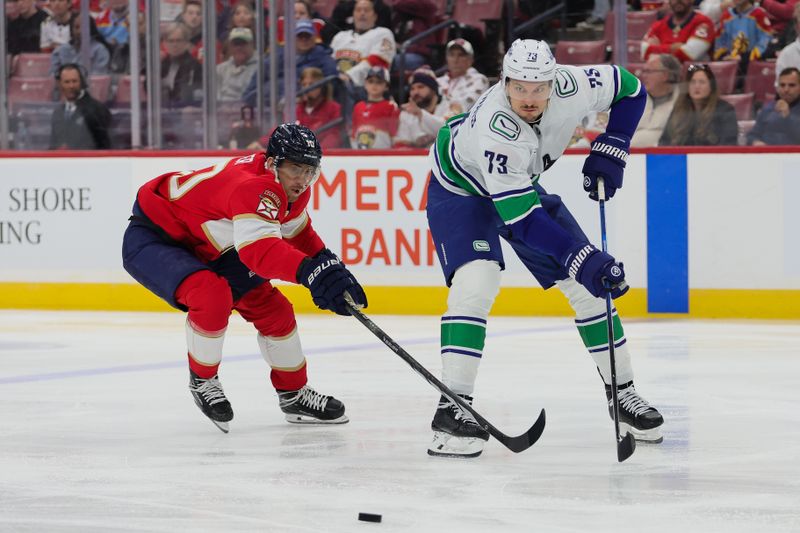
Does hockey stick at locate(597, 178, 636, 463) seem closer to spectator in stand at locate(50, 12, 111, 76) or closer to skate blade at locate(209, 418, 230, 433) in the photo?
skate blade at locate(209, 418, 230, 433)

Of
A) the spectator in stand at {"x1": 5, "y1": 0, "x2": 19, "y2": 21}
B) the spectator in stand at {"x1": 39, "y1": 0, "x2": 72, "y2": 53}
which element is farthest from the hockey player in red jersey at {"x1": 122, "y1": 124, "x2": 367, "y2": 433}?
the spectator in stand at {"x1": 5, "y1": 0, "x2": 19, "y2": 21}

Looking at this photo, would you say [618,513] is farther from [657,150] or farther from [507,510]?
[657,150]

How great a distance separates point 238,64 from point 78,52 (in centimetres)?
114

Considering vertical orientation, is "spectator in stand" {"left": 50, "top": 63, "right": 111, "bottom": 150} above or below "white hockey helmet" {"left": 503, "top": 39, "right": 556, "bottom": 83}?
below

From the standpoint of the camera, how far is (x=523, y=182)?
3498 mm

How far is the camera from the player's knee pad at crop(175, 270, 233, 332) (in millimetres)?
3893

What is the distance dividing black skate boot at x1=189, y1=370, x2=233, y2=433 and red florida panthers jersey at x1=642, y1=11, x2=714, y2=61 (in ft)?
14.0

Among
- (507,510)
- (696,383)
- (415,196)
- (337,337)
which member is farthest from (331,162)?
(507,510)

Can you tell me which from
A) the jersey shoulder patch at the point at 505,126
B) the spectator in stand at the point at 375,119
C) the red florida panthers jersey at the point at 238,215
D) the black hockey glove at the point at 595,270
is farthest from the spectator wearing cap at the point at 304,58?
the black hockey glove at the point at 595,270

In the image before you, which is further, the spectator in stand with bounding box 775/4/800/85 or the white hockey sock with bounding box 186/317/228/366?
the spectator in stand with bounding box 775/4/800/85

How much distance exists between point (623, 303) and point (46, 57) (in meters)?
3.84

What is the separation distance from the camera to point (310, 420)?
13.7 feet

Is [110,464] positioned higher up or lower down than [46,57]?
lower down

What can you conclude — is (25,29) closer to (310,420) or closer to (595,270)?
(310,420)
